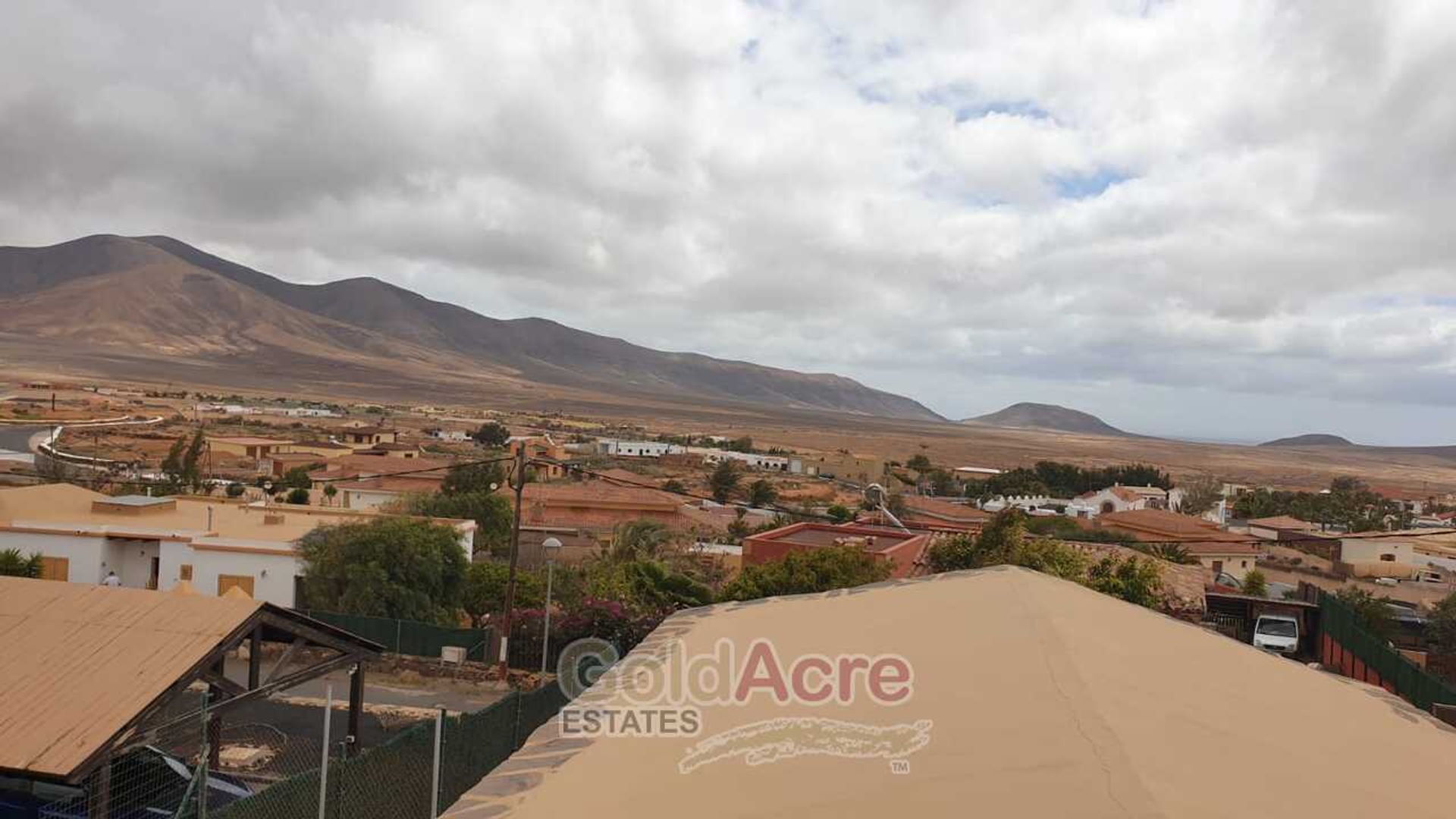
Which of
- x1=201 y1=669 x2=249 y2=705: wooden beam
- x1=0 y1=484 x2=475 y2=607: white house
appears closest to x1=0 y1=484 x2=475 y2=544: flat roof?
x1=0 y1=484 x2=475 y2=607: white house

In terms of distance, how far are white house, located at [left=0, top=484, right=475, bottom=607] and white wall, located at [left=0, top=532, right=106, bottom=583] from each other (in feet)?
0.06

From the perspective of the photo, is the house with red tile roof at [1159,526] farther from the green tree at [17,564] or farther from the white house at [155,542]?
the green tree at [17,564]

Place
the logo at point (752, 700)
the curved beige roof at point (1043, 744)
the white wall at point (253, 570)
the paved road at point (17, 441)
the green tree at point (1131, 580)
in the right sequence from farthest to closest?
1. the paved road at point (17, 441)
2. the white wall at point (253, 570)
3. the green tree at point (1131, 580)
4. the logo at point (752, 700)
5. the curved beige roof at point (1043, 744)

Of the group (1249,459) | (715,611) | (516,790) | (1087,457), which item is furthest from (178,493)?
(1249,459)

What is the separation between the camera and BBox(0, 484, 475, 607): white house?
73.7 feet

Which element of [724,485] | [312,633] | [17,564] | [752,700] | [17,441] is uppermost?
[752,700]

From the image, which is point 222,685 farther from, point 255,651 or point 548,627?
point 548,627

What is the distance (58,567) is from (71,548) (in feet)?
1.67

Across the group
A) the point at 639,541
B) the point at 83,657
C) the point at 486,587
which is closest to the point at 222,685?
the point at 83,657

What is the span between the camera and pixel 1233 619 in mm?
22031

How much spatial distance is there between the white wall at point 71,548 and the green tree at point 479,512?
9120mm

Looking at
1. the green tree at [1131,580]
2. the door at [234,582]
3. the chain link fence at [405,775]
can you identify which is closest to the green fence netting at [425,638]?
the door at [234,582]

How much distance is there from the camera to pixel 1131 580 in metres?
17.4

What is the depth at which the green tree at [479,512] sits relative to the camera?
103ft
